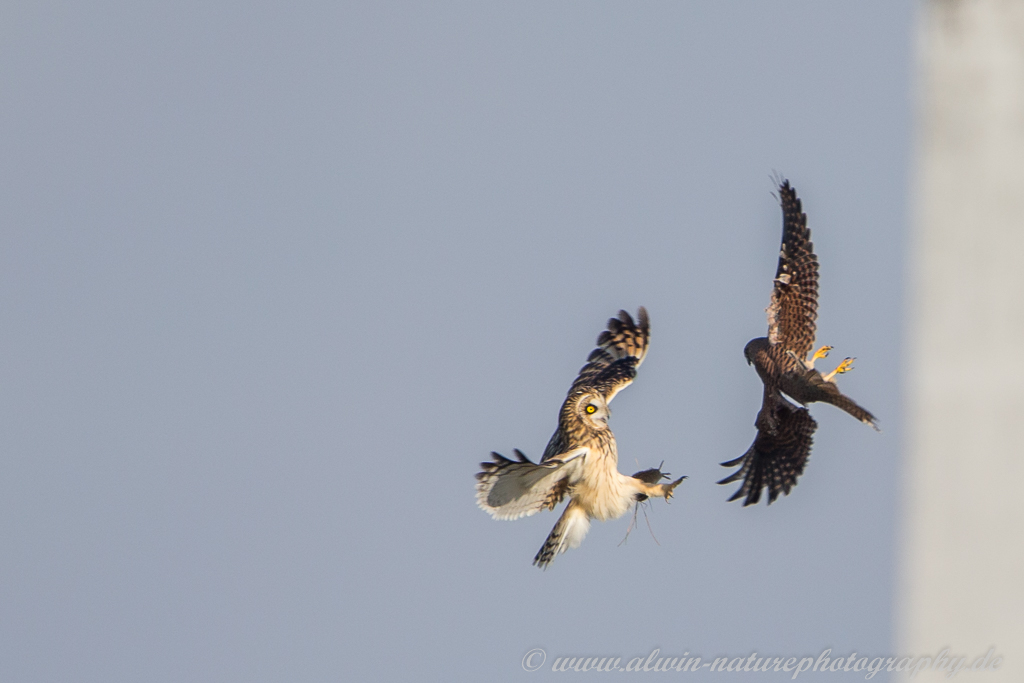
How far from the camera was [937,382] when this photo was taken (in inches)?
444

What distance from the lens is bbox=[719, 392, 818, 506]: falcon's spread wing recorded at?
306 inches

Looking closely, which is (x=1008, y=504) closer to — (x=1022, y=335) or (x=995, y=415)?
(x=995, y=415)

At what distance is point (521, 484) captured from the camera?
22.8 feet

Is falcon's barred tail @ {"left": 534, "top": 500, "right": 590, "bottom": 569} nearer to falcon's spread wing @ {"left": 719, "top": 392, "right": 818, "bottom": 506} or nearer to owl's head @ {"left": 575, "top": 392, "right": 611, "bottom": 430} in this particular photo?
owl's head @ {"left": 575, "top": 392, "right": 611, "bottom": 430}

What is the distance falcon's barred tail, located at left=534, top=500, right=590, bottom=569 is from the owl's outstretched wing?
135 millimetres

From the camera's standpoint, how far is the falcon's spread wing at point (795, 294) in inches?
311

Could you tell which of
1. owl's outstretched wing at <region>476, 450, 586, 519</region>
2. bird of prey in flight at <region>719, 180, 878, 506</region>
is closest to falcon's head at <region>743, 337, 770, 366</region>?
bird of prey in flight at <region>719, 180, 878, 506</region>

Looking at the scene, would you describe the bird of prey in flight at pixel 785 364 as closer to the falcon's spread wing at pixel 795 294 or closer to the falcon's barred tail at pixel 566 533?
the falcon's spread wing at pixel 795 294

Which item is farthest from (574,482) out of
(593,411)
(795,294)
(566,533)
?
(795,294)

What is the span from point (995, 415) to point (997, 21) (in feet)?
12.6

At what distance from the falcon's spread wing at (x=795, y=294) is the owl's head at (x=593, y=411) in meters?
1.27

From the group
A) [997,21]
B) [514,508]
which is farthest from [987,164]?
[514,508]

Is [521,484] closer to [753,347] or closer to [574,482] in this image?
[574,482]

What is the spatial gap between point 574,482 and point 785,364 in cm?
162
